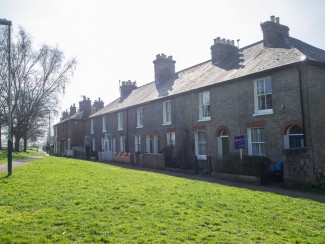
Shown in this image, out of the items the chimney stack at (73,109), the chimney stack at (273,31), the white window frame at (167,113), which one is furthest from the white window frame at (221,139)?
the chimney stack at (73,109)

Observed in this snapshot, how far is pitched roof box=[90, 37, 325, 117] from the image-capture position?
16.0 m

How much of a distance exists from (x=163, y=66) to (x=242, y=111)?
15623 mm

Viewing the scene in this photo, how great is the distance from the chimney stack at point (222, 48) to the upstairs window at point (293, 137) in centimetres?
992

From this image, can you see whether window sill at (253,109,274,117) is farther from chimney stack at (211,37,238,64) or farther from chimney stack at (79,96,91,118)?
chimney stack at (79,96,91,118)

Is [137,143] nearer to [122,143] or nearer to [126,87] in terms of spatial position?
[122,143]

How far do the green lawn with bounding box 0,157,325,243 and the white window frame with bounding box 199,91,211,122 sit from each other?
924 cm

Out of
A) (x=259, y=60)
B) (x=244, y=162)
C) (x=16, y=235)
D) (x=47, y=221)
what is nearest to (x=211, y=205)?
(x=47, y=221)

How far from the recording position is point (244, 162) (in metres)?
15.1

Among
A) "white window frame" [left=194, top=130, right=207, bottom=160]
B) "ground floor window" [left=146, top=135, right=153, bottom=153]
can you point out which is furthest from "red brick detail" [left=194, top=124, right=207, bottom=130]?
"ground floor window" [left=146, top=135, right=153, bottom=153]

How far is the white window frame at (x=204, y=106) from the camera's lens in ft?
66.4

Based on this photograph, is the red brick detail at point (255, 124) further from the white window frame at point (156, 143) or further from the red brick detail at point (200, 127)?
the white window frame at point (156, 143)

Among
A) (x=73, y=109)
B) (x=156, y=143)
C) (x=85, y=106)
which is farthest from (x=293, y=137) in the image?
(x=73, y=109)

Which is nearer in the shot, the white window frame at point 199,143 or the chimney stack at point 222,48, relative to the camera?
the white window frame at point 199,143

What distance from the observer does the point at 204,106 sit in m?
20.6
